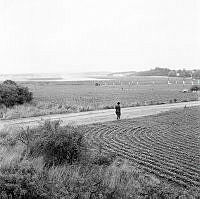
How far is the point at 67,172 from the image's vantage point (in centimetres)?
1450

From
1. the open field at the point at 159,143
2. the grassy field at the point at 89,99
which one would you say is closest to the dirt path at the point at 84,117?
the grassy field at the point at 89,99

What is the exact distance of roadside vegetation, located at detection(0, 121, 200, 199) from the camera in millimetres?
11648

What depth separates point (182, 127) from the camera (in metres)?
27.5

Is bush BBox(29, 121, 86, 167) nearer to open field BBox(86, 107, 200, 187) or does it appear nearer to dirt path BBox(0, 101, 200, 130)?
open field BBox(86, 107, 200, 187)

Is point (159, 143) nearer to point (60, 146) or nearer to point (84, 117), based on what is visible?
A: point (60, 146)

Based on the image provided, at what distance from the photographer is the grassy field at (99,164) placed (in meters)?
12.1

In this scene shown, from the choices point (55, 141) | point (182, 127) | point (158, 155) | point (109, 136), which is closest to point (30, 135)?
point (55, 141)

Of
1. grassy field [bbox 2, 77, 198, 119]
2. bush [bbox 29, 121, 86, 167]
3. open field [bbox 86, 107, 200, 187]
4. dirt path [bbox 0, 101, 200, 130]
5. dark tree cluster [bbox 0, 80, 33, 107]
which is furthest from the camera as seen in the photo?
dark tree cluster [bbox 0, 80, 33, 107]

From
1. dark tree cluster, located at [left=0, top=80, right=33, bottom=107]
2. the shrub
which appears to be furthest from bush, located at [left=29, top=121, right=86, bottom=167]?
dark tree cluster, located at [left=0, top=80, right=33, bottom=107]

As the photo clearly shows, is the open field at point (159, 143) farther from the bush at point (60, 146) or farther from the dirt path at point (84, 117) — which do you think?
the bush at point (60, 146)

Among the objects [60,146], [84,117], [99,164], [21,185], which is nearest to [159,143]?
[99,164]

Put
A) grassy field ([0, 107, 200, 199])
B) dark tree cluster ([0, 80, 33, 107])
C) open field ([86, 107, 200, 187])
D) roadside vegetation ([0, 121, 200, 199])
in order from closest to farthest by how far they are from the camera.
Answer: roadside vegetation ([0, 121, 200, 199])
grassy field ([0, 107, 200, 199])
open field ([86, 107, 200, 187])
dark tree cluster ([0, 80, 33, 107])

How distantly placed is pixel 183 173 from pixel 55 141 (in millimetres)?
6394

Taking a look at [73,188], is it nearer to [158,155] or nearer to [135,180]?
[135,180]
